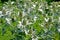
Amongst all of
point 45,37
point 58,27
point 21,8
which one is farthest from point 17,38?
point 21,8

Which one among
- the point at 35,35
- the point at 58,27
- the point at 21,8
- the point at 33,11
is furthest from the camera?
the point at 21,8

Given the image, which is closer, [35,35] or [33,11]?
[35,35]

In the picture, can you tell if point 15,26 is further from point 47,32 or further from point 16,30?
point 47,32

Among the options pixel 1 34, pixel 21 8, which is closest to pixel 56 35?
pixel 1 34

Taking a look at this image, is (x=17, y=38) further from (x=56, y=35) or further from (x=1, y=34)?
(x=56, y=35)

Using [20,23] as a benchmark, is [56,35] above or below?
below

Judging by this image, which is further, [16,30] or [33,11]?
[33,11]

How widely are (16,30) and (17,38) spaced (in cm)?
15

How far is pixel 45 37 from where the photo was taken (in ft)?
12.5

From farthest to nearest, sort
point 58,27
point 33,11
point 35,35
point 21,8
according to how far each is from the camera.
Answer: point 21,8
point 33,11
point 58,27
point 35,35

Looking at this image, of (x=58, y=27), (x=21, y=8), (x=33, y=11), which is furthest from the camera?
(x=21, y=8)

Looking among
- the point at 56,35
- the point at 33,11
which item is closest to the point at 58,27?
the point at 56,35

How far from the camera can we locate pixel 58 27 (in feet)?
13.1

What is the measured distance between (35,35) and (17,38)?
282 mm
